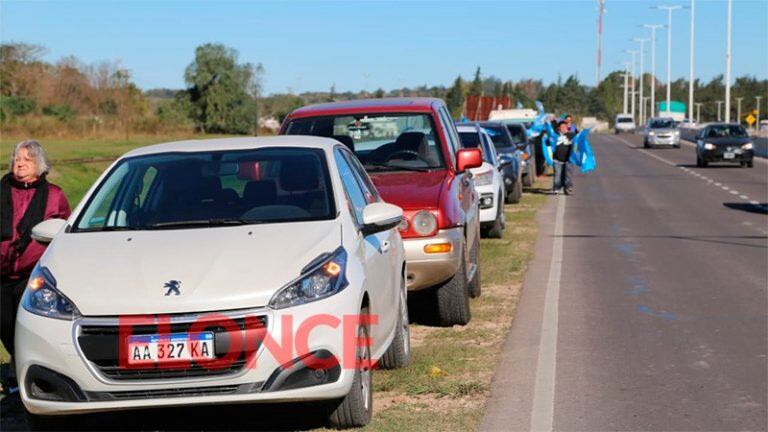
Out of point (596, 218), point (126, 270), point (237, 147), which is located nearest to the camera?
point (126, 270)

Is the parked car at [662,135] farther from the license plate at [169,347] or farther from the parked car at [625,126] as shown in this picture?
the license plate at [169,347]

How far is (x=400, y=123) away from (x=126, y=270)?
529cm

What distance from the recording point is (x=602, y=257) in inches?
590

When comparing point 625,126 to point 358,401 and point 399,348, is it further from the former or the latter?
point 358,401

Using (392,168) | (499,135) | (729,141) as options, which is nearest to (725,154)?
(729,141)

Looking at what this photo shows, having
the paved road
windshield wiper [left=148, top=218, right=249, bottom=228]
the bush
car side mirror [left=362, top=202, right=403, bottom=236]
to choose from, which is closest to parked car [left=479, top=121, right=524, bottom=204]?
the paved road

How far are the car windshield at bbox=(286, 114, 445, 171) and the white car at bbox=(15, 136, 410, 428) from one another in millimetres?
3791

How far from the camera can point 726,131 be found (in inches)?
1619

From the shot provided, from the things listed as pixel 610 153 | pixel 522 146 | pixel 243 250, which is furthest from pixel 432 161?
pixel 610 153

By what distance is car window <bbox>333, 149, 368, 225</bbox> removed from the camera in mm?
7184

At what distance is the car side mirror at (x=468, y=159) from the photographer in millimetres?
10438

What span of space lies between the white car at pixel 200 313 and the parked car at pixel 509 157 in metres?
16.7

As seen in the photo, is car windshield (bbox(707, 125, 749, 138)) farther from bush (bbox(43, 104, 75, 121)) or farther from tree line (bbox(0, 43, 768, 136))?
bush (bbox(43, 104, 75, 121))

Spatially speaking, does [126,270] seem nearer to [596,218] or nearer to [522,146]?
[596,218]
